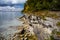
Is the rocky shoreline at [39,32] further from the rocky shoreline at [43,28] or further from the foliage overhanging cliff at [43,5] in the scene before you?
the foliage overhanging cliff at [43,5]

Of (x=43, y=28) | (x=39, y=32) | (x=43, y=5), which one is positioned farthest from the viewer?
(x=43, y=5)

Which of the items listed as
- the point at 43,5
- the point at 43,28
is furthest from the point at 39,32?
the point at 43,5

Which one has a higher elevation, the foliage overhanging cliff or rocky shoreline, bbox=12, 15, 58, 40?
rocky shoreline, bbox=12, 15, 58, 40

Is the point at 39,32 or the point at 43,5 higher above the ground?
the point at 39,32

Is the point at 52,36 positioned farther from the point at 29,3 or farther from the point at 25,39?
the point at 29,3

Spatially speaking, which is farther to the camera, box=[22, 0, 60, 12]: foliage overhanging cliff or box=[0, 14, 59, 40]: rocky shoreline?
box=[22, 0, 60, 12]: foliage overhanging cliff

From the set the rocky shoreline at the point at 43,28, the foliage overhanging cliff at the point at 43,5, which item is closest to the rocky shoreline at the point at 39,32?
the rocky shoreline at the point at 43,28

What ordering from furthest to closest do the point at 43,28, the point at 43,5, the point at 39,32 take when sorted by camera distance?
the point at 43,5, the point at 43,28, the point at 39,32

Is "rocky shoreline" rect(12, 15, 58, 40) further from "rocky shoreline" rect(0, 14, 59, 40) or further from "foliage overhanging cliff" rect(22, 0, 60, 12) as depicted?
"foliage overhanging cliff" rect(22, 0, 60, 12)

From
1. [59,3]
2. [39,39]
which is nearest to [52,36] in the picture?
[39,39]

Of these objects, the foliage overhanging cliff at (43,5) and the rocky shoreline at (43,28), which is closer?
the rocky shoreline at (43,28)

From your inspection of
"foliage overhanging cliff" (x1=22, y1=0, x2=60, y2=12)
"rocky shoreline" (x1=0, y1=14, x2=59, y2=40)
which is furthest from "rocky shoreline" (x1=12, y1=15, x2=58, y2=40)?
"foliage overhanging cliff" (x1=22, y1=0, x2=60, y2=12)

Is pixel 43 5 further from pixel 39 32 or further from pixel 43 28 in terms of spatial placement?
pixel 39 32

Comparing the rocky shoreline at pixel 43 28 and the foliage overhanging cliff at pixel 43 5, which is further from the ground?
the rocky shoreline at pixel 43 28
